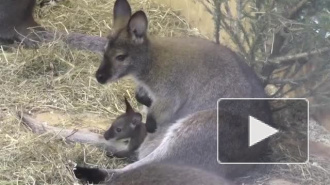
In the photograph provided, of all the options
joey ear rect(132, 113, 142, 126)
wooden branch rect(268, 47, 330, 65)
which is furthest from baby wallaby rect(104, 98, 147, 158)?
wooden branch rect(268, 47, 330, 65)

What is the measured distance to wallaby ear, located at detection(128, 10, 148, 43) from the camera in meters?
3.86

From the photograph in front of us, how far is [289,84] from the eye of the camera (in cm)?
352

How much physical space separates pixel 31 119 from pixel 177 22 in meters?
1.21

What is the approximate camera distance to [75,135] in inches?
171

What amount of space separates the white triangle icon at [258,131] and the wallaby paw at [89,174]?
2.53ft

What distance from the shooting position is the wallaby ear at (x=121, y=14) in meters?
4.02

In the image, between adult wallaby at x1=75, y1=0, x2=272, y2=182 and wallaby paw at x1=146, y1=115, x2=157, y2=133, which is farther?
wallaby paw at x1=146, y1=115, x2=157, y2=133

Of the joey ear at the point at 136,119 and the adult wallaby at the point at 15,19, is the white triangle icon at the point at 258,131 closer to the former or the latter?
the joey ear at the point at 136,119

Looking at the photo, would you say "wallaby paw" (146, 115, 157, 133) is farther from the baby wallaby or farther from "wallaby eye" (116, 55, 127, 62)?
"wallaby eye" (116, 55, 127, 62)

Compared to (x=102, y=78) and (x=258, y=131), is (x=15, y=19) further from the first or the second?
(x=258, y=131)

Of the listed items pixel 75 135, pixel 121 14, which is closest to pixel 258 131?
pixel 121 14

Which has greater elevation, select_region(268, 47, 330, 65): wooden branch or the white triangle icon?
select_region(268, 47, 330, 65): wooden branch

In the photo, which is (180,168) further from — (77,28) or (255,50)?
(77,28)

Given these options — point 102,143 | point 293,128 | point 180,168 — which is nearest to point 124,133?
point 102,143
